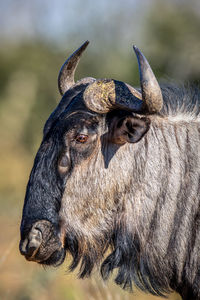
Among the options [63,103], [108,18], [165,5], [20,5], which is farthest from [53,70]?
[63,103]

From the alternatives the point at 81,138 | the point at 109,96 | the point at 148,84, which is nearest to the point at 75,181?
the point at 81,138

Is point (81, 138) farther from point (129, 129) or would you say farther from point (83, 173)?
point (129, 129)

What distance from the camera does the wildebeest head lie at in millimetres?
4016

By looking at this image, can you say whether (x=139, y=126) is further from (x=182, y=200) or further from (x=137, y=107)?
(x=182, y=200)

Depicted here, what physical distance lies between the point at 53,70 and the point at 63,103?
20396 mm

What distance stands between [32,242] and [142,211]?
3.08 feet

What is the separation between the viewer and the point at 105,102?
4059 millimetres

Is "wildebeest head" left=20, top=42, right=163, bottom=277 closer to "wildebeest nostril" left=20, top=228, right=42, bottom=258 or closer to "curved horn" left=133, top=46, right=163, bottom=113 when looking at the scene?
"wildebeest nostril" left=20, top=228, right=42, bottom=258

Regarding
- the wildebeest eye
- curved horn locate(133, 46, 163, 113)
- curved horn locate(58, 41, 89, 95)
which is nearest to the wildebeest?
the wildebeest eye

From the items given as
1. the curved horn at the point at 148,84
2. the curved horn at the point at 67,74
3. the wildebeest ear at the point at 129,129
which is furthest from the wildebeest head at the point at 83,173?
the curved horn at the point at 67,74

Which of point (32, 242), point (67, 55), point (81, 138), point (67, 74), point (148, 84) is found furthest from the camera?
point (67, 55)

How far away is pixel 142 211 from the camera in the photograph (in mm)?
4184

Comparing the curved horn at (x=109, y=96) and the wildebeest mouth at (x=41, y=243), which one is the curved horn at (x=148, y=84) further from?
the wildebeest mouth at (x=41, y=243)

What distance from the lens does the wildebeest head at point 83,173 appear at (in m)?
4.02
